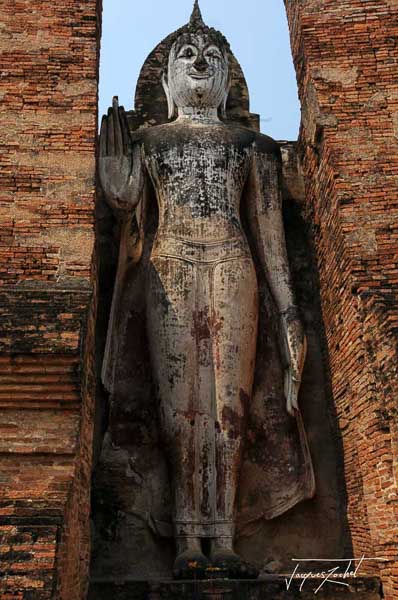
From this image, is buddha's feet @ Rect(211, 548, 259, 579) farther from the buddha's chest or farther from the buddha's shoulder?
the buddha's shoulder

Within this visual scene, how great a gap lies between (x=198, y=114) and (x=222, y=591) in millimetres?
5210

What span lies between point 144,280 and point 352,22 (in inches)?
149

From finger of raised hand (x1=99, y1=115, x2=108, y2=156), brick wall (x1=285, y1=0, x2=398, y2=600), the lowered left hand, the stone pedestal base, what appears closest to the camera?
the stone pedestal base

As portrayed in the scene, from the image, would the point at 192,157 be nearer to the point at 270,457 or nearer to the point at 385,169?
the point at 385,169

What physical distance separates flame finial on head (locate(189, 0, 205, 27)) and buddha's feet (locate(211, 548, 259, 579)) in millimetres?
6189

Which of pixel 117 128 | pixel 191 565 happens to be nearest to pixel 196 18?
pixel 117 128

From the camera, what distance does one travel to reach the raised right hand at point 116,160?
23.7 ft

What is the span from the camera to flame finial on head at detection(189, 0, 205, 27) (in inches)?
337

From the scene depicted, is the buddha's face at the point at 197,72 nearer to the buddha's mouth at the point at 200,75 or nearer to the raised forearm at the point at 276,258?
the buddha's mouth at the point at 200,75

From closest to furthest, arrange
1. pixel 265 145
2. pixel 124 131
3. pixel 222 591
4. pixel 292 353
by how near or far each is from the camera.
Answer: pixel 222 591, pixel 292 353, pixel 124 131, pixel 265 145

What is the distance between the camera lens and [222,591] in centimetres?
552

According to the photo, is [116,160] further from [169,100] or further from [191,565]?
[191,565]

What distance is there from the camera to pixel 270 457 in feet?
23.1

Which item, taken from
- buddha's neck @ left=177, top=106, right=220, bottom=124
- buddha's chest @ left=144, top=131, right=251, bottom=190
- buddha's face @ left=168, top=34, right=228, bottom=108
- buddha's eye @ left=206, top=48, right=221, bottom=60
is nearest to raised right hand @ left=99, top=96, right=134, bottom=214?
buddha's chest @ left=144, top=131, right=251, bottom=190
